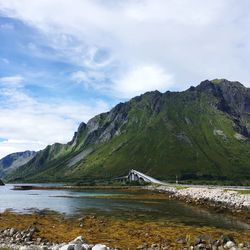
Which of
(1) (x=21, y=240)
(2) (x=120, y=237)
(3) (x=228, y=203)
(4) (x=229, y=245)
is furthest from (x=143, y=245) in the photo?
(3) (x=228, y=203)

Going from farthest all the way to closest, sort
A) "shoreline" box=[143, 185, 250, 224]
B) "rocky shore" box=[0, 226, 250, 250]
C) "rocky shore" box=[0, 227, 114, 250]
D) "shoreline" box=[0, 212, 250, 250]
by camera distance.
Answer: "shoreline" box=[143, 185, 250, 224] → "shoreline" box=[0, 212, 250, 250] → "rocky shore" box=[0, 227, 114, 250] → "rocky shore" box=[0, 226, 250, 250]

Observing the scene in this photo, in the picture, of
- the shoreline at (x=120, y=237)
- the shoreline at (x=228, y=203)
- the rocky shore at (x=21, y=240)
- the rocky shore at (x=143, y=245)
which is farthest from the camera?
the shoreline at (x=228, y=203)

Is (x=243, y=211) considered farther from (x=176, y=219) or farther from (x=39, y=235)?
(x=39, y=235)

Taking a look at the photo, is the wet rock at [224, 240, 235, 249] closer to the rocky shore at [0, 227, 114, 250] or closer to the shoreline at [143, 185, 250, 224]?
the rocky shore at [0, 227, 114, 250]

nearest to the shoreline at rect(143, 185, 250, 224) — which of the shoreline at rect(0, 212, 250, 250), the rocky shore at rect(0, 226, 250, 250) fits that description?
the shoreline at rect(0, 212, 250, 250)

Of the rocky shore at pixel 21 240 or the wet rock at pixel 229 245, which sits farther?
the rocky shore at pixel 21 240

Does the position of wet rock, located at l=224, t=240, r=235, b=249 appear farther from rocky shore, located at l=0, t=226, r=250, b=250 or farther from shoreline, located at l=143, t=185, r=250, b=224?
shoreline, located at l=143, t=185, r=250, b=224

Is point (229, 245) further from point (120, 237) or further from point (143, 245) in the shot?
point (120, 237)

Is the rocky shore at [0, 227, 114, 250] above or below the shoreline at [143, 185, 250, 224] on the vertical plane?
below

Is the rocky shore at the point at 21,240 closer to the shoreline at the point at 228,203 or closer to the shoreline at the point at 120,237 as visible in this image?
the shoreline at the point at 120,237

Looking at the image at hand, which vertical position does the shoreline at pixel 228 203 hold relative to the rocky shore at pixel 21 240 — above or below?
above

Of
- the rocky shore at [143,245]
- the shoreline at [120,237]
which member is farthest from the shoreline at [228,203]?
the rocky shore at [143,245]

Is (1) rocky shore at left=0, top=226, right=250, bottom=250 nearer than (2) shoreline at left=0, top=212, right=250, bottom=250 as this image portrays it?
Yes

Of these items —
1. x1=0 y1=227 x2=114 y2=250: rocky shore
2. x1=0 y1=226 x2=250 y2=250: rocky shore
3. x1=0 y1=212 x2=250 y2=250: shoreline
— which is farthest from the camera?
x1=0 y1=212 x2=250 y2=250: shoreline
